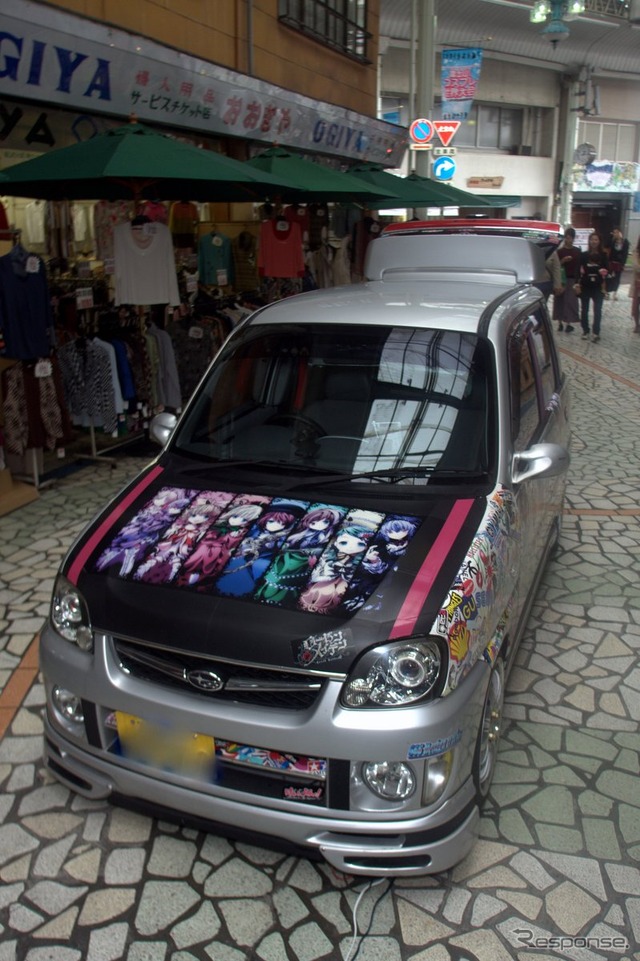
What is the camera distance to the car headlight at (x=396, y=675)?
247cm

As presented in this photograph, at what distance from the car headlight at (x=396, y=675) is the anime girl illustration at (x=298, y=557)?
32 centimetres

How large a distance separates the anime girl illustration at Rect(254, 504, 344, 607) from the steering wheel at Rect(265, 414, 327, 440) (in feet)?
1.82

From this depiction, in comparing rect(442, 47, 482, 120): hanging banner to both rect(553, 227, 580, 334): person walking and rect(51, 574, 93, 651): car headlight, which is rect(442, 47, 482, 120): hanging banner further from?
rect(51, 574, 93, 651): car headlight

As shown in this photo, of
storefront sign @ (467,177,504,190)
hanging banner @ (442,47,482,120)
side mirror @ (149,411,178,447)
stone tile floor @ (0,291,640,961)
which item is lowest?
stone tile floor @ (0,291,640,961)

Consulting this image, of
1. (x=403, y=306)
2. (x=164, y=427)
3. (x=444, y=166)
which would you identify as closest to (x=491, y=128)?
(x=444, y=166)

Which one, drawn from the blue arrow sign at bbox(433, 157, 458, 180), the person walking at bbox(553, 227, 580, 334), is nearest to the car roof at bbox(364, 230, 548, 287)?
the person walking at bbox(553, 227, 580, 334)

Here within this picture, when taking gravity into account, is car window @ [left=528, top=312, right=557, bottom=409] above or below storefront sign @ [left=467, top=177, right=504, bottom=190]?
below

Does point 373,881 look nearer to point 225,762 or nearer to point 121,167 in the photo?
point 225,762

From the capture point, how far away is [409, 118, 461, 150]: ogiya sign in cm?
1428

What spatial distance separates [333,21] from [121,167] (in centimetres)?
964

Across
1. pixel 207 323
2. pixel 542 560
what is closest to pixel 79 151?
pixel 207 323

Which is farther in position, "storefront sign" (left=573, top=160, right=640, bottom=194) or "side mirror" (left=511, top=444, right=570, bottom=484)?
"storefront sign" (left=573, top=160, right=640, bottom=194)

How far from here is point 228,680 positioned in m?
2.57

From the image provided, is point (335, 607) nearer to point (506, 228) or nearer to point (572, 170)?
point (506, 228)
